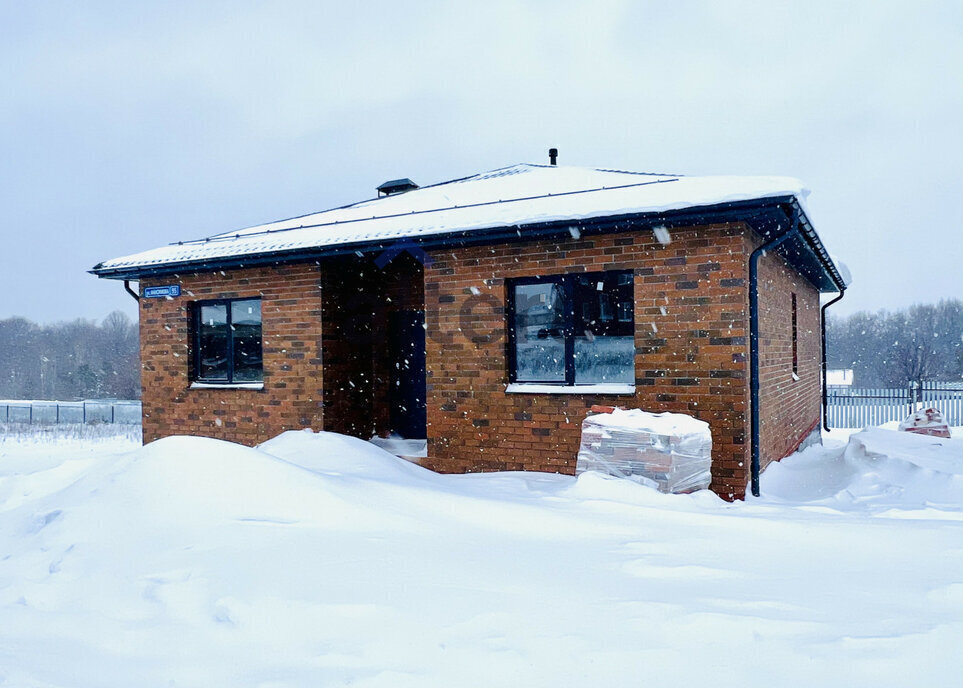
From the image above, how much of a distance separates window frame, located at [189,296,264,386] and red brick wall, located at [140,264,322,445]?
0.26ft

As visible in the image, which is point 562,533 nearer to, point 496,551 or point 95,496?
point 496,551

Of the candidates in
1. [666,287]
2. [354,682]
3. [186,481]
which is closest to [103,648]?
[354,682]

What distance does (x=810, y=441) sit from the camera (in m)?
11.0

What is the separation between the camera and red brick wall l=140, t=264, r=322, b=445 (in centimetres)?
820

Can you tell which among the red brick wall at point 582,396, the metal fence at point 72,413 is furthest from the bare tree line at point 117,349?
the red brick wall at point 582,396

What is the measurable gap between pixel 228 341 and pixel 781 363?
290 inches

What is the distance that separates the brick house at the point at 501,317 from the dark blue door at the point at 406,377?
0.02 m

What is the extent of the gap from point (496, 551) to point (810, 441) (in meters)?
9.44

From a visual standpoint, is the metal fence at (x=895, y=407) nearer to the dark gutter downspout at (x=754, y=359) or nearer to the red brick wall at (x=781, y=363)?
the red brick wall at (x=781, y=363)

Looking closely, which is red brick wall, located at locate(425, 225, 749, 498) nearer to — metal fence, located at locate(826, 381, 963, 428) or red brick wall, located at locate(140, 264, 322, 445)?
red brick wall, located at locate(140, 264, 322, 445)

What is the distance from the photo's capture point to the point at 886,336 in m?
54.8

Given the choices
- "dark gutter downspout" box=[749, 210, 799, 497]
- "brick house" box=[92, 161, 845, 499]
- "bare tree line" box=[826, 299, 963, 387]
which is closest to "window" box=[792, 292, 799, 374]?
"brick house" box=[92, 161, 845, 499]

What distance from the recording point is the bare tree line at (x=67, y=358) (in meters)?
53.3

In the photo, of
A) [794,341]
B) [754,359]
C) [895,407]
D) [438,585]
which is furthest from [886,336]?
[438,585]
